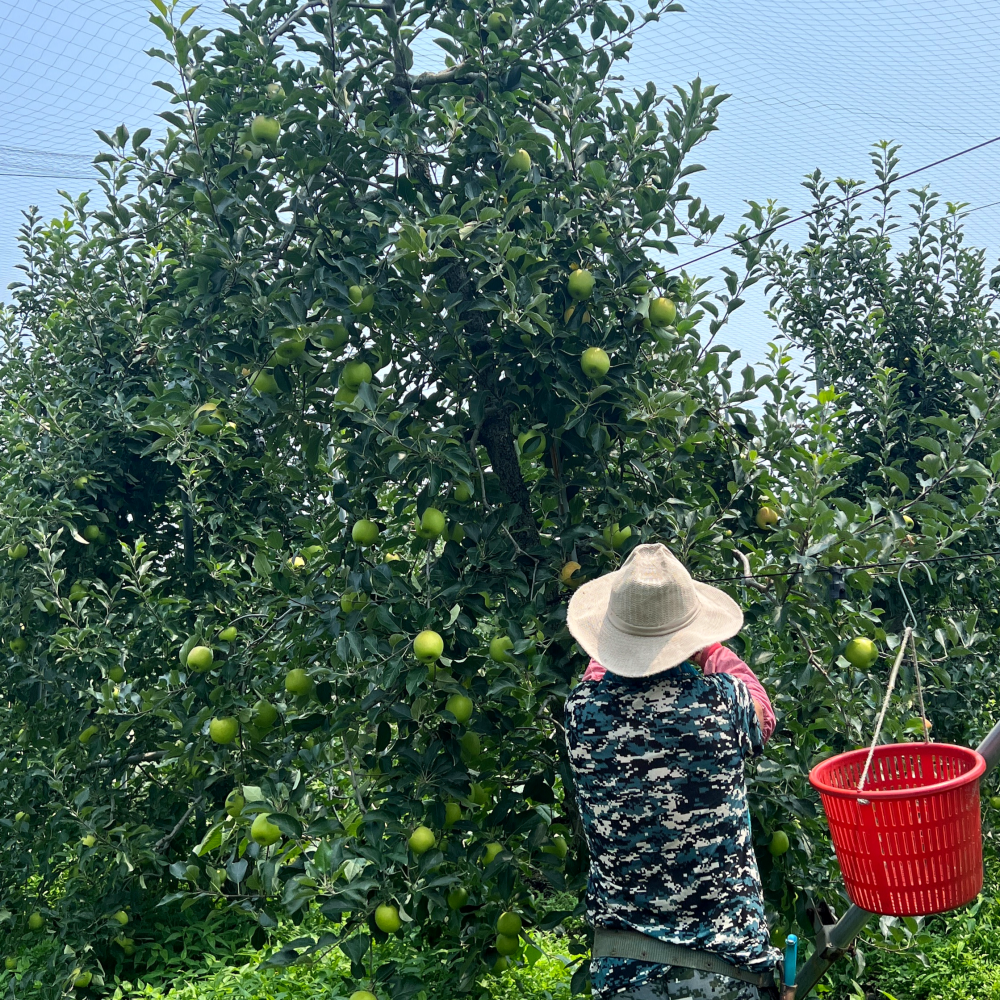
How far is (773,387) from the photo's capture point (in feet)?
8.14

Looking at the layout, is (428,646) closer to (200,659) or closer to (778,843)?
(200,659)

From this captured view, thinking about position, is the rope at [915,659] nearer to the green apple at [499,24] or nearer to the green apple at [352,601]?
the green apple at [352,601]

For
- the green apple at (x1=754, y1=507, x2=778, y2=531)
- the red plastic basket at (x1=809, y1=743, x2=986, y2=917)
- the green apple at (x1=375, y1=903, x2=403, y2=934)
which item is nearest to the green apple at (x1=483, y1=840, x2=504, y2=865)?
the green apple at (x1=375, y1=903, x2=403, y2=934)

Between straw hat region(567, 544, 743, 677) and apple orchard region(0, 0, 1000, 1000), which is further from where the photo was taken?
apple orchard region(0, 0, 1000, 1000)

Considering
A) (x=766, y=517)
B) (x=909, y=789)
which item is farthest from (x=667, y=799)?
(x=766, y=517)

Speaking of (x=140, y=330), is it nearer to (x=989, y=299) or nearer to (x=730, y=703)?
(x=730, y=703)

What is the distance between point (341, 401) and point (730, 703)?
1.07 m

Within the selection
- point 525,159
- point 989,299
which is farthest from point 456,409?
point 989,299

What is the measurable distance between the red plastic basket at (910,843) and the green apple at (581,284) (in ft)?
3.87

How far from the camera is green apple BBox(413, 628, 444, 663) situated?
2057 millimetres

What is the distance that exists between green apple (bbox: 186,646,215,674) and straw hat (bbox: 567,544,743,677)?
1.16 meters

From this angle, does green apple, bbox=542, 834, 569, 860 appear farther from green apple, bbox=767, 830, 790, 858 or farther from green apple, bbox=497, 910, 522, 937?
green apple, bbox=767, 830, 790, 858

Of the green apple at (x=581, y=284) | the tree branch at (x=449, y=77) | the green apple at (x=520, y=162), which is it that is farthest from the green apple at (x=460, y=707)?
the tree branch at (x=449, y=77)

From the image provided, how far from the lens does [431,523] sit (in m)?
2.19
